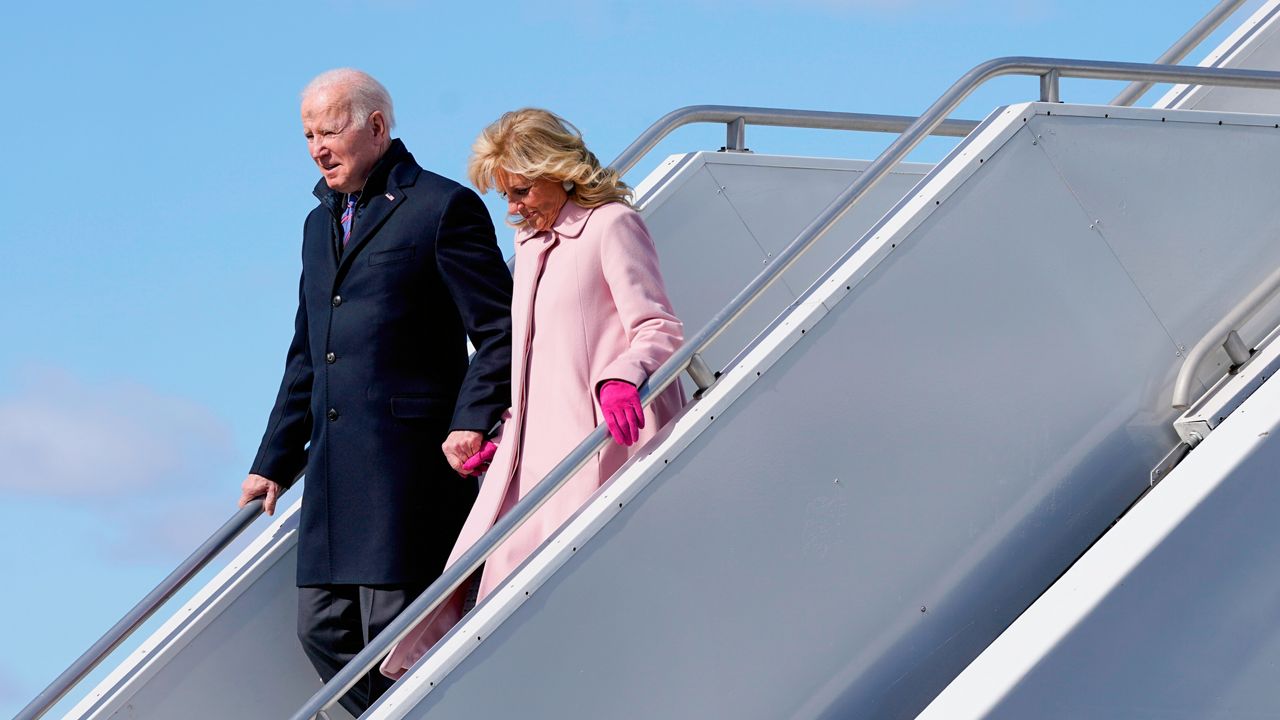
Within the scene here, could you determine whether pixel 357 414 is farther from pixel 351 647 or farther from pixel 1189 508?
pixel 1189 508

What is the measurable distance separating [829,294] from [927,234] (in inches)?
11.5

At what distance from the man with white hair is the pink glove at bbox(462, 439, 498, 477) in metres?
0.07

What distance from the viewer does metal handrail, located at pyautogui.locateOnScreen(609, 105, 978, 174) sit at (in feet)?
16.5

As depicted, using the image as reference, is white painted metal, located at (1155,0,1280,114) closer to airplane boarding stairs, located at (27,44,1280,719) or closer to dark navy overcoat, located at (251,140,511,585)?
airplane boarding stairs, located at (27,44,1280,719)

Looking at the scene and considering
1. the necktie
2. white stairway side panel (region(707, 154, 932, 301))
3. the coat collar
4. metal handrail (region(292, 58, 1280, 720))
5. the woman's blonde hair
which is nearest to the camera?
metal handrail (region(292, 58, 1280, 720))

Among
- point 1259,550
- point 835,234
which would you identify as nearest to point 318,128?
point 835,234

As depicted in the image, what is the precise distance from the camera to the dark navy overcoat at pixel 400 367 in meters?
4.14

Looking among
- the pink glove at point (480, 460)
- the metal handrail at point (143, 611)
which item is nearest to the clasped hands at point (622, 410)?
the pink glove at point (480, 460)

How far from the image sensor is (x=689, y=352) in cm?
372

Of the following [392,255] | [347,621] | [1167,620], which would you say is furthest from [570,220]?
[1167,620]

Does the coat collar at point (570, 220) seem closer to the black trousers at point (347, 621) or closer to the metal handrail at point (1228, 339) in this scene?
the black trousers at point (347, 621)

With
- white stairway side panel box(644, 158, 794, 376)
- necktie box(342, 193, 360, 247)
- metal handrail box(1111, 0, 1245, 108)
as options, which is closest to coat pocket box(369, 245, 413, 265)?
necktie box(342, 193, 360, 247)

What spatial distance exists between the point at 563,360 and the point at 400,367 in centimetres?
46

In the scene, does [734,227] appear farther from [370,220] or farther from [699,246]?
[370,220]
